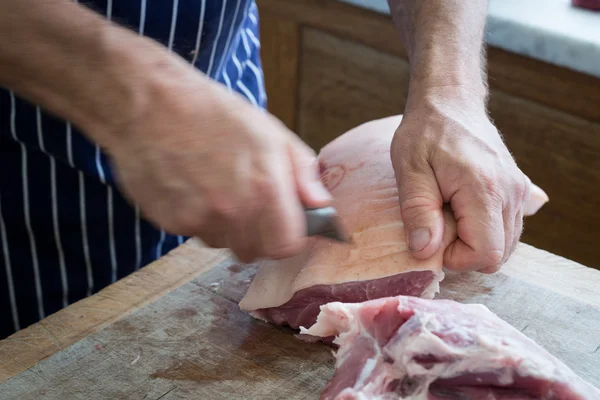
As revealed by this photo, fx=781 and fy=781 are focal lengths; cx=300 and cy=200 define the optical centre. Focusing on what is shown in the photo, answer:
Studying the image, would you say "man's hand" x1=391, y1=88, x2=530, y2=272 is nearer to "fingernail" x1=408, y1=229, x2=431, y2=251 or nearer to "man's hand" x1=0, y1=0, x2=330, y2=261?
"fingernail" x1=408, y1=229, x2=431, y2=251

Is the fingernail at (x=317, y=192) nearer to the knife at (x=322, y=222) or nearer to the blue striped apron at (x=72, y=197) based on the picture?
the knife at (x=322, y=222)

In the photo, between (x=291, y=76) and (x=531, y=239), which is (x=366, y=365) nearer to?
(x=531, y=239)

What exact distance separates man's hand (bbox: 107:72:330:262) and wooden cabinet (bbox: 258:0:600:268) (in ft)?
5.82

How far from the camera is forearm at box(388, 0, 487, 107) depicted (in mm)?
1730

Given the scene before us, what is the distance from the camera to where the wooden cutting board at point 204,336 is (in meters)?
1.43

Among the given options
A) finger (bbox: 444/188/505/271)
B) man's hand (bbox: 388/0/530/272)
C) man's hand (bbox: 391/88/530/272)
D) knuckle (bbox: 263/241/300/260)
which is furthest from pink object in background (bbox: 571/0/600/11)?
knuckle (bbox: 263/241/300/260)

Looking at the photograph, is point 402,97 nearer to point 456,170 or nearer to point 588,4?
point 588,4

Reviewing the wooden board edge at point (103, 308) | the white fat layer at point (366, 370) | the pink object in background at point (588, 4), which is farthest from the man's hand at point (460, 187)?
the pink object in background at point (588, 4)

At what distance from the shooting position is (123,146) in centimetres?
113

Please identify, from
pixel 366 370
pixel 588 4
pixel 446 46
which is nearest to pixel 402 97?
pixel 588 4

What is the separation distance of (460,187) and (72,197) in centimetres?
87

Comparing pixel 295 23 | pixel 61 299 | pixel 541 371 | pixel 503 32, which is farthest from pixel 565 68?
pixel 61 299

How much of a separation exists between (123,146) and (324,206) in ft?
1.08

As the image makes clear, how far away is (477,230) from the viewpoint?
4.90 ft
